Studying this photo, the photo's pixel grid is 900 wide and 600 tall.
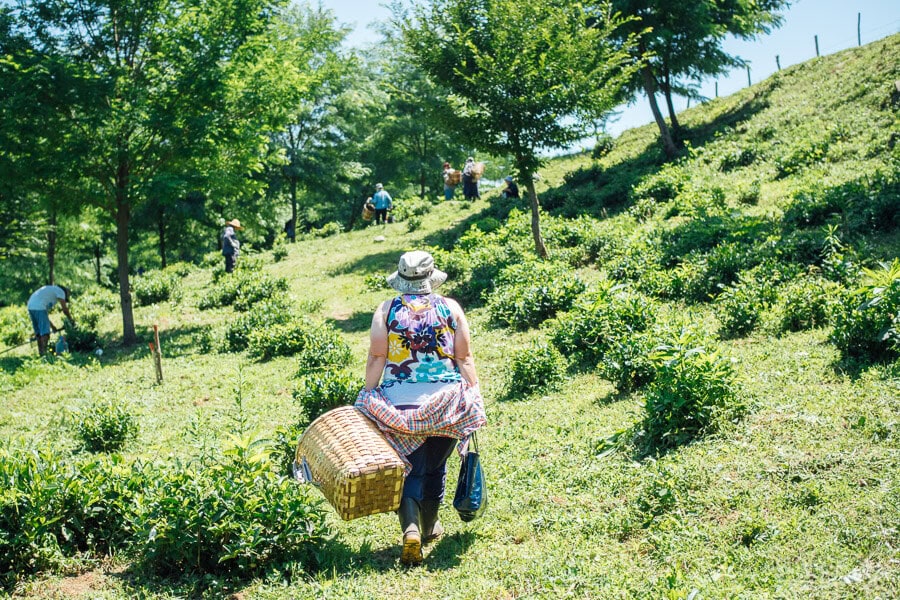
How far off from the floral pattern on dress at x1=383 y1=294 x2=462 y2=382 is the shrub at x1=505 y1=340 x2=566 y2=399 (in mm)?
3712

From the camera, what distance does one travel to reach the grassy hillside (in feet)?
14.6

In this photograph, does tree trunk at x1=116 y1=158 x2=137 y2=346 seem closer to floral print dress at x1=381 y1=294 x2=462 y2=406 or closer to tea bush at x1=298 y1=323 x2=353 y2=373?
tea bush at x1=298 y1=323 x2=353 y2=373

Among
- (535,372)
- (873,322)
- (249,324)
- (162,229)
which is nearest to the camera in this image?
(873,322)

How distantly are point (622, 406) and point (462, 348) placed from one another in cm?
301

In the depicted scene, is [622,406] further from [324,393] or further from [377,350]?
[377,350]

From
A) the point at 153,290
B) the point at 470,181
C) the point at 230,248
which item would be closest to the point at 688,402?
the point at 153,290

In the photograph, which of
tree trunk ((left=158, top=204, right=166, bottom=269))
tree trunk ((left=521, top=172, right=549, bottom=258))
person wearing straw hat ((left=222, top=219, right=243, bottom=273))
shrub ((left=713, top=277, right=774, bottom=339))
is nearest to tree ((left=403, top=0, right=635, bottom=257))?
tree trunk ((left=521, top=172, right=549, bottom=258))

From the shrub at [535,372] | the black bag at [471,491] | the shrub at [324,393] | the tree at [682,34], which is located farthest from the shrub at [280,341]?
the tree at [682,34]

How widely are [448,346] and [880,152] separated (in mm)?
14249

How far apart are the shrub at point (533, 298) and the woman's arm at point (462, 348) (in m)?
→ 6.58

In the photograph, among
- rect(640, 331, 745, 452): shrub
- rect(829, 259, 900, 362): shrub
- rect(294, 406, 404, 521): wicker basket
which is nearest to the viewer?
rect(294, 406, 404, 521): wicker basket

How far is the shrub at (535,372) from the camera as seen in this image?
8.52 meters

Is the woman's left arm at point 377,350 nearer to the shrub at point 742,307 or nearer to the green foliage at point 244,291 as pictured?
the shrub at point 742,307

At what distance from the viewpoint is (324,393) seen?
7832 millimetres
